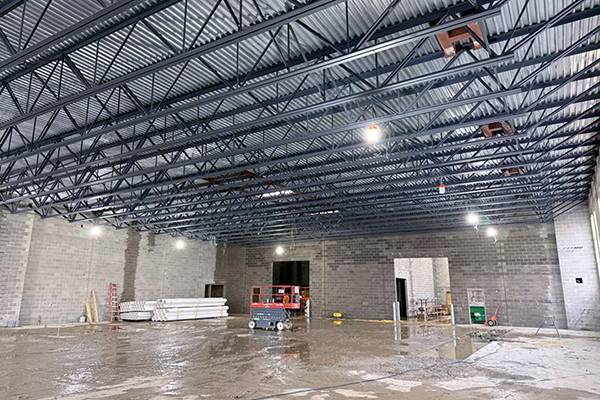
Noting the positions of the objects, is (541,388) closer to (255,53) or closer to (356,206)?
(255,53)

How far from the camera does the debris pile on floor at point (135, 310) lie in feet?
72.4

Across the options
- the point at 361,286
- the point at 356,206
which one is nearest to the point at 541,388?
the point at 356,206

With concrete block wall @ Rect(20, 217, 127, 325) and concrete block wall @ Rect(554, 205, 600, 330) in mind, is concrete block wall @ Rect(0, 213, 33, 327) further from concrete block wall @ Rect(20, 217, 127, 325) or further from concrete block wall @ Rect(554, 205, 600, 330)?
concrete block wall @ Rect(554, 205, 600, 330)

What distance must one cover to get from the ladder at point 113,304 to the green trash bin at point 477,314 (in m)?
20.6

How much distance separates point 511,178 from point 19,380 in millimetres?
15313

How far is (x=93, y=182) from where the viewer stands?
44.0ft

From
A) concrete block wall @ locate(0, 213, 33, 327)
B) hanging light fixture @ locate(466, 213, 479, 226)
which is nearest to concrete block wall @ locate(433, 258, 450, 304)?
hanging light fixture @ locate(466, 213, 479, 226)

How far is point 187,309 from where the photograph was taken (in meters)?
23.7

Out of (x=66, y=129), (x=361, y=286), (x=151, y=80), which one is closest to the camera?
(x=151, y=80)

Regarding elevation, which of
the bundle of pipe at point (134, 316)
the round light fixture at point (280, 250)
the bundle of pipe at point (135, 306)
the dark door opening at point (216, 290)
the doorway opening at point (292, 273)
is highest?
the round light fixture at point (280, 250)

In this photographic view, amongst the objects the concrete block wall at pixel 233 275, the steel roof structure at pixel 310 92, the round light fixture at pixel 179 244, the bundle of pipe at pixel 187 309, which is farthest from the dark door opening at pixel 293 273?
the steel roof structure at pixel 310 92

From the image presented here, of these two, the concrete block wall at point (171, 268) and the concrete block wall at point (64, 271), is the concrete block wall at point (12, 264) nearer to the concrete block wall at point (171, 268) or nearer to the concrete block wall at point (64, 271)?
the concrete block wall at point (64, 271)

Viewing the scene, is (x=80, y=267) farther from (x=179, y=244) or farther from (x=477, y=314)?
(x=477, y=314)

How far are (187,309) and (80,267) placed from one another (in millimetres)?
6681
